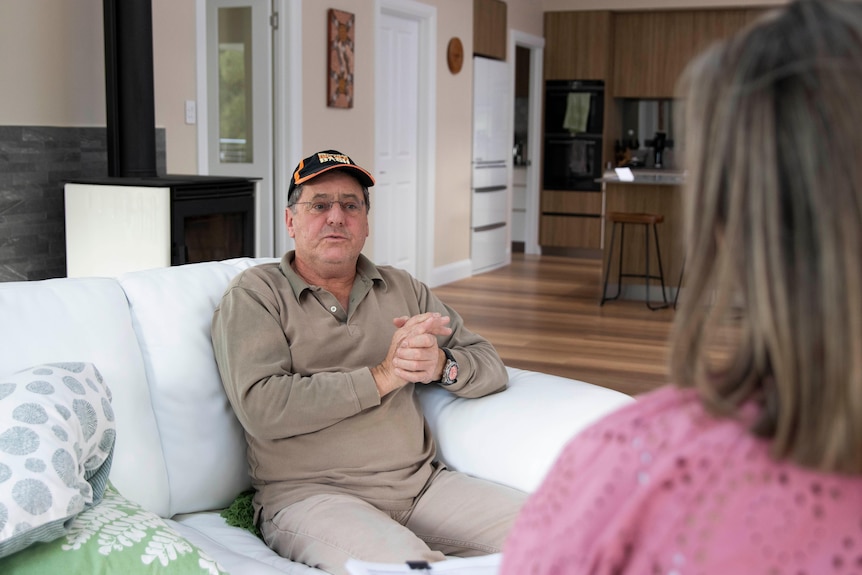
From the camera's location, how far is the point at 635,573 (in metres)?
0.70

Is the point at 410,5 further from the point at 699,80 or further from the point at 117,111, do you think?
the point at 699,80

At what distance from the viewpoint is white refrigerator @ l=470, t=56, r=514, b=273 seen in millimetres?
8680

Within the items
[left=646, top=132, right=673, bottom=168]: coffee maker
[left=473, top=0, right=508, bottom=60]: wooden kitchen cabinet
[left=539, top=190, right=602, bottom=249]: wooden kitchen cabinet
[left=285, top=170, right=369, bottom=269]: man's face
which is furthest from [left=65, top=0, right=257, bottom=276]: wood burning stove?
[left=539, top=190, right=602, bottom=249]: wooden kitchen cabinet

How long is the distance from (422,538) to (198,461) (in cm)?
48

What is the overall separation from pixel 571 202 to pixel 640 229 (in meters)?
2.60

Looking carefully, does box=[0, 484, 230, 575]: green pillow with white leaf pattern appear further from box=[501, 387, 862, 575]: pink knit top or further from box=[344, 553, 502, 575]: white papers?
box=[501, 387, 862, 575]: pink knit top

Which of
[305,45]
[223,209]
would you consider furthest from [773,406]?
[305,45]

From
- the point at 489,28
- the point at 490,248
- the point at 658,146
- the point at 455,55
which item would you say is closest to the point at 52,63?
the point at 455,55

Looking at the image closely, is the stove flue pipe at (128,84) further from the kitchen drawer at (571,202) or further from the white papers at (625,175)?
the kitchen drawer at (571,202)

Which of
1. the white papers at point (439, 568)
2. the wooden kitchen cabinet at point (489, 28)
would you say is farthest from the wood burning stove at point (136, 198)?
the wooden kitchen cabinet at point (489, 28)

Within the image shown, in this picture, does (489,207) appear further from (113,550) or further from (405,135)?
(113,550)

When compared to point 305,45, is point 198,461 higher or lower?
lower

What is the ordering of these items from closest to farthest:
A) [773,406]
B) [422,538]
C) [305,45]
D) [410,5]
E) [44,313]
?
1. [773,406]
2. [44,313]
3. [422,538]
4. [305,45]
5. [410,5]

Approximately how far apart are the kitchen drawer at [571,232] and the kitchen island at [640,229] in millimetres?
2376
